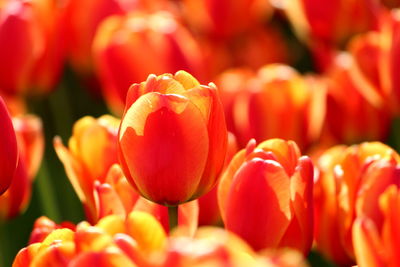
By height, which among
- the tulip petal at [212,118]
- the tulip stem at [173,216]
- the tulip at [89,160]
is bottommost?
the tulip stem at [173,216]

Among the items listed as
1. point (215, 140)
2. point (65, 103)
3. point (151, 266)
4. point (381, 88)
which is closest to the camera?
point (151, 266)

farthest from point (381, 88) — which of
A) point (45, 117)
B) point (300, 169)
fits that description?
point (45, 117)

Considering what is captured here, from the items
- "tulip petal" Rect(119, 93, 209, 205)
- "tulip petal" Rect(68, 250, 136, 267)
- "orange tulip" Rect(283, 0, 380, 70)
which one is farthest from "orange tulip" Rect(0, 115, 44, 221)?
"orange tulip" Rect(283, 0, 380, 70)

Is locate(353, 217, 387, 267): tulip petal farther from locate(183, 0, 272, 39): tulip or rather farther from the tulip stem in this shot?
locate(183, 0, 272, 39): tulip

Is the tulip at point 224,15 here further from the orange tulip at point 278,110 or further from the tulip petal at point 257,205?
the tulip petal at point 257,205

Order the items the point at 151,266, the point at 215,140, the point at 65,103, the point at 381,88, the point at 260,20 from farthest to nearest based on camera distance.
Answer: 1. the point at 260,20
2. the point at 65,103
3. the point at 381,88
4. the point at 215,140
5. the point at 151,266

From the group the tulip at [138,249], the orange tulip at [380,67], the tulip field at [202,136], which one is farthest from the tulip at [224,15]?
the tulip at [138,249]

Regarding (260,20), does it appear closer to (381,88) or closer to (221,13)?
(221,13)
